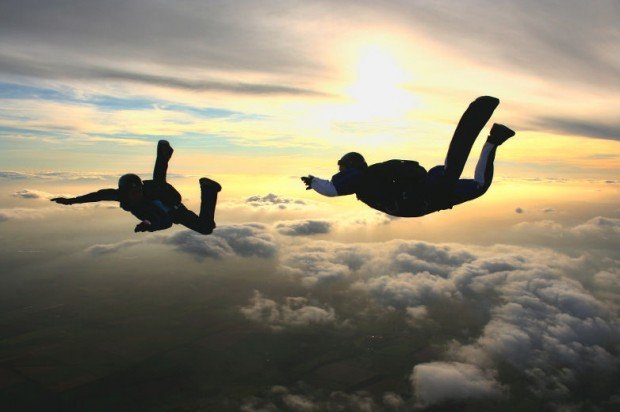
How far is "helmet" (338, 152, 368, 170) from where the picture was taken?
17.3 ft

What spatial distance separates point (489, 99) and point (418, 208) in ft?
5.60

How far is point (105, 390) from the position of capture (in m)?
197

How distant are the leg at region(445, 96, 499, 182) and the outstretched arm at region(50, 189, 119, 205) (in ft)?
18.0

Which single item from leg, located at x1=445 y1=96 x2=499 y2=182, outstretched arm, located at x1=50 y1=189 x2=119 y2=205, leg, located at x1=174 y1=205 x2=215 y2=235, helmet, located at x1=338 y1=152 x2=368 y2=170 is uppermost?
leg, located at x1=445 y1=96 x2=499 y2=182

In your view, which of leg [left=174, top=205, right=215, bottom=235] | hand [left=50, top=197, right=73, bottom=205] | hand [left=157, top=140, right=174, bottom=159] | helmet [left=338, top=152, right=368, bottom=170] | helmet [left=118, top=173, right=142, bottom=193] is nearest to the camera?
helmet [left=338, top=152, right=368, bottom=170]

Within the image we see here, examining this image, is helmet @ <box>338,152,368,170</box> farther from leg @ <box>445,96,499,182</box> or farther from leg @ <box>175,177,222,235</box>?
leg @ <box>175,177,222,235</box>

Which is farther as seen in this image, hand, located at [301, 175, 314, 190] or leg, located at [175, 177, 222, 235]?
leg, located at [175, 177, 222, 235]

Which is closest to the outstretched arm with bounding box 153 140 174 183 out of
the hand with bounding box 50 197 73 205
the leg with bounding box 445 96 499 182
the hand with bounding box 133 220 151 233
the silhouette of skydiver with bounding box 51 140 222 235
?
the silhouette of skydiver with bounding box 51 140 222 235

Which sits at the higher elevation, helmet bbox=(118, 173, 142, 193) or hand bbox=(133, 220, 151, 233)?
helmet bbox=(118, 173, 142, 193)

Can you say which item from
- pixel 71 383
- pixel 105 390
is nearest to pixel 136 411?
pixel 105 390

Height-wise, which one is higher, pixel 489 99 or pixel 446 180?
pixel 489 99

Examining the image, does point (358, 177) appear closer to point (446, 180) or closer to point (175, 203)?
point (446, 180)

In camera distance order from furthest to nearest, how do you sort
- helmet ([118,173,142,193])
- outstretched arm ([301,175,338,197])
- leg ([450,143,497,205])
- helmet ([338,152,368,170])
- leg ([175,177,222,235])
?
leg ([175,177,222,235]), helmet ([118,173,142,193]), leg ([450,143,497,205]), helmet ([338,152,368,170]), outstretched arm ([301,175,338,197])

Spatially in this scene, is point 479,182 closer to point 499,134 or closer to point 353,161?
point 499,134
